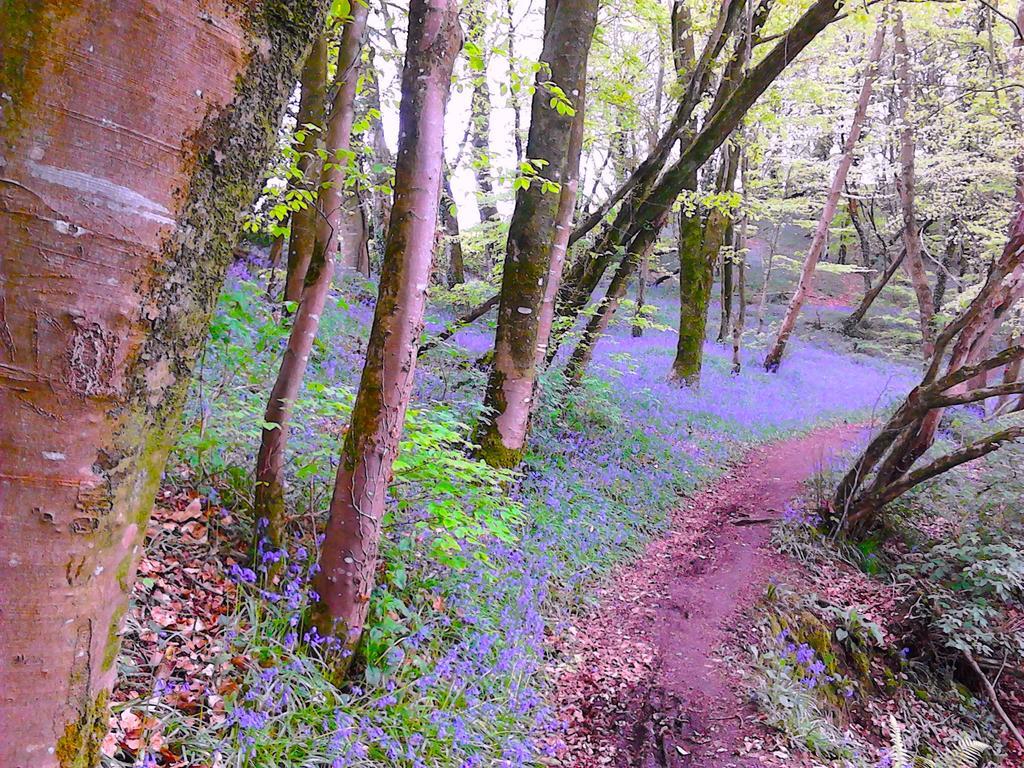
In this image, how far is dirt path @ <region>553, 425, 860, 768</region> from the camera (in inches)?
147

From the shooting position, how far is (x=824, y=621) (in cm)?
542

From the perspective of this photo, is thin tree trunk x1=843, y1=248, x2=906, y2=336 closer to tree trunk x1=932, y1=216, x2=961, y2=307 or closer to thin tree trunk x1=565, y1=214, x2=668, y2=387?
tree trunk x1=932, y1=216, x2=961, y2=307

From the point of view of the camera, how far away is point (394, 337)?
113 inches

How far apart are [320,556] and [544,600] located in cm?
232

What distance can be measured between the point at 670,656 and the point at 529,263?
3722 millimetres

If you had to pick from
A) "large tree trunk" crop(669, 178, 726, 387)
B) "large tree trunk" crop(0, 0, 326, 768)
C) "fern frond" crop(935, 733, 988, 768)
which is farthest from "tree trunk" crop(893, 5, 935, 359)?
"large tree trunk" crop(0, 0, 326, 768)

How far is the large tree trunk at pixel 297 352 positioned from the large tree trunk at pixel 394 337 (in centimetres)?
51

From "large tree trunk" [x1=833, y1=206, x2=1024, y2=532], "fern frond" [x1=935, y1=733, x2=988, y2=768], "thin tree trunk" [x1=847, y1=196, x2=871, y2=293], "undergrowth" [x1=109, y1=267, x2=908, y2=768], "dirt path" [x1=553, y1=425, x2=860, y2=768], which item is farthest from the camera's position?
"thin tree trunk" [x1=847, y1=196, x2=871, y2=293]

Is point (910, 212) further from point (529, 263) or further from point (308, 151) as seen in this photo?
point (308, 151)

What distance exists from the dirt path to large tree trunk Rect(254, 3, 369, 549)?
7.46 ft

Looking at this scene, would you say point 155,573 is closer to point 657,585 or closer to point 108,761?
point 108,761

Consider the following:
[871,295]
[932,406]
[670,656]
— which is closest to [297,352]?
[670,656]

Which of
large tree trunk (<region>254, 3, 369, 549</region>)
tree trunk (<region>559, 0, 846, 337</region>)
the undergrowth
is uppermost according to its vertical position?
tree trunk (<region>559, 0, 846, 337</region>)

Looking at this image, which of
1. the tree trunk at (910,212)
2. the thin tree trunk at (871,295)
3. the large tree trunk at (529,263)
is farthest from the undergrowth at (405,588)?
the thin tree trunk at (871,295)
